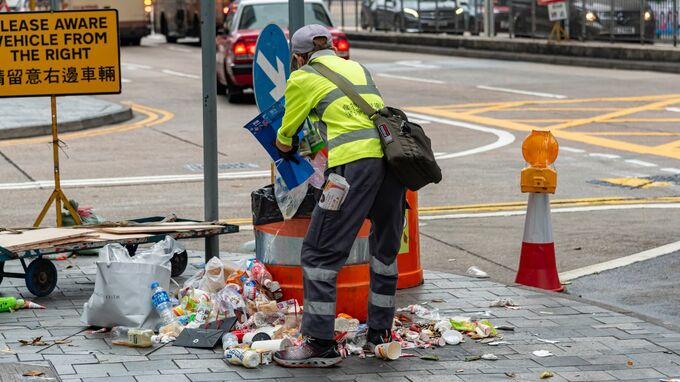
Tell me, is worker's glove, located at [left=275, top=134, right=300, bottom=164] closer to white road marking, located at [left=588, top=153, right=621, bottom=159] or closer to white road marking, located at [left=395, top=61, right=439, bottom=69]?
white road marking, located at [left=588, top=153, right=621, bottom=159]

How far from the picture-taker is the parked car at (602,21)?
2969 cm

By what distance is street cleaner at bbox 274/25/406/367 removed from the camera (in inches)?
269

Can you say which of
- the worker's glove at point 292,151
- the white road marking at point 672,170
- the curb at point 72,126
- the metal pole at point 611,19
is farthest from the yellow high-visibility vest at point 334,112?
the metal pole at point 611,19

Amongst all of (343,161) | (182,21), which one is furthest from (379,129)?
(182,21)

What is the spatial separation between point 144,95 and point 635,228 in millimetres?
15204

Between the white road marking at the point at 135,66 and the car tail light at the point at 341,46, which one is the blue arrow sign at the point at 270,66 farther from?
the white road marking at the point at 135,66

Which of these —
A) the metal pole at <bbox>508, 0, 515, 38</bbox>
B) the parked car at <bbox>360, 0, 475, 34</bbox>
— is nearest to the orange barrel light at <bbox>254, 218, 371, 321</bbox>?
the metal pole at <bbox>508, 0, 515, 38</bbox>

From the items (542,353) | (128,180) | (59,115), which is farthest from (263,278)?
(59,115)

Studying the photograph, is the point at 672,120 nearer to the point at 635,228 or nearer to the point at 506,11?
the point at 635,228

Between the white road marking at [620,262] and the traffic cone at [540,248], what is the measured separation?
1.97 ft

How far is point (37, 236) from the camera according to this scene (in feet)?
28.5

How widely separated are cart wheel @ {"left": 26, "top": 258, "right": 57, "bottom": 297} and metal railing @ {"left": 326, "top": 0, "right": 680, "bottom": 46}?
21.9 metres

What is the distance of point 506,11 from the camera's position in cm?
3572

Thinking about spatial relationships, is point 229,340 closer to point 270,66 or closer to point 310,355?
point 310,355
